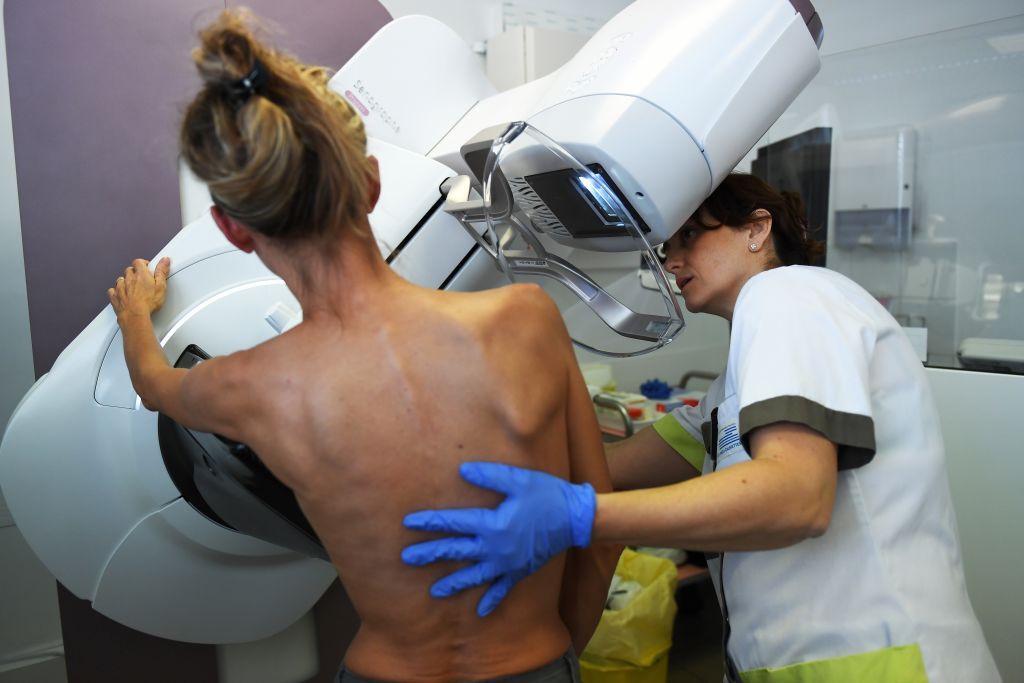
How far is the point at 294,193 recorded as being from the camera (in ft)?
2.61

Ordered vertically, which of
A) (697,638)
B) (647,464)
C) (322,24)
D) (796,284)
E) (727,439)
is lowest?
(697,638)

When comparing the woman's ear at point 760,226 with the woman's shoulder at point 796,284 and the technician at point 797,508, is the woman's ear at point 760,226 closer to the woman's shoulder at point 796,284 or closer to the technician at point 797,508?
the technician at point 797,508

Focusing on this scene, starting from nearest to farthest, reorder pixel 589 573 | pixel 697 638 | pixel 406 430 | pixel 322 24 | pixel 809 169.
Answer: pixel 406 430 → pixel 589 573 → pixel 322 24 → pixel 809 169 → pixel 697 638

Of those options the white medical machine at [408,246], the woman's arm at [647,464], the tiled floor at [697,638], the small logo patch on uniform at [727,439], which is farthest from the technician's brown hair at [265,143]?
the tiled floor at [697,638]

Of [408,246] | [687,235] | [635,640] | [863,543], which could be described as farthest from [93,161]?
[635,640]

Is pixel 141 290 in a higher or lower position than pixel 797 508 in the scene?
higher

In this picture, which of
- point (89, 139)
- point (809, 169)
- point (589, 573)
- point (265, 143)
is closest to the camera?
point (265, 143)

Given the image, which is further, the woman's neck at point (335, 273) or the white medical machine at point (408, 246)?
the white medical machine at point (408, 246)

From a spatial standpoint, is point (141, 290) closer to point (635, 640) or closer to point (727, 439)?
point (727, 439)

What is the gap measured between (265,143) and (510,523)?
501 millimetres

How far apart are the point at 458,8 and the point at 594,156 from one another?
4.57 ft

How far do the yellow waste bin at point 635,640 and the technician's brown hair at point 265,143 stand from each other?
1.53 meters

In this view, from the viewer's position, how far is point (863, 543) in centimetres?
100

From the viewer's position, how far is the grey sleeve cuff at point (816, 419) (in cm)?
86
